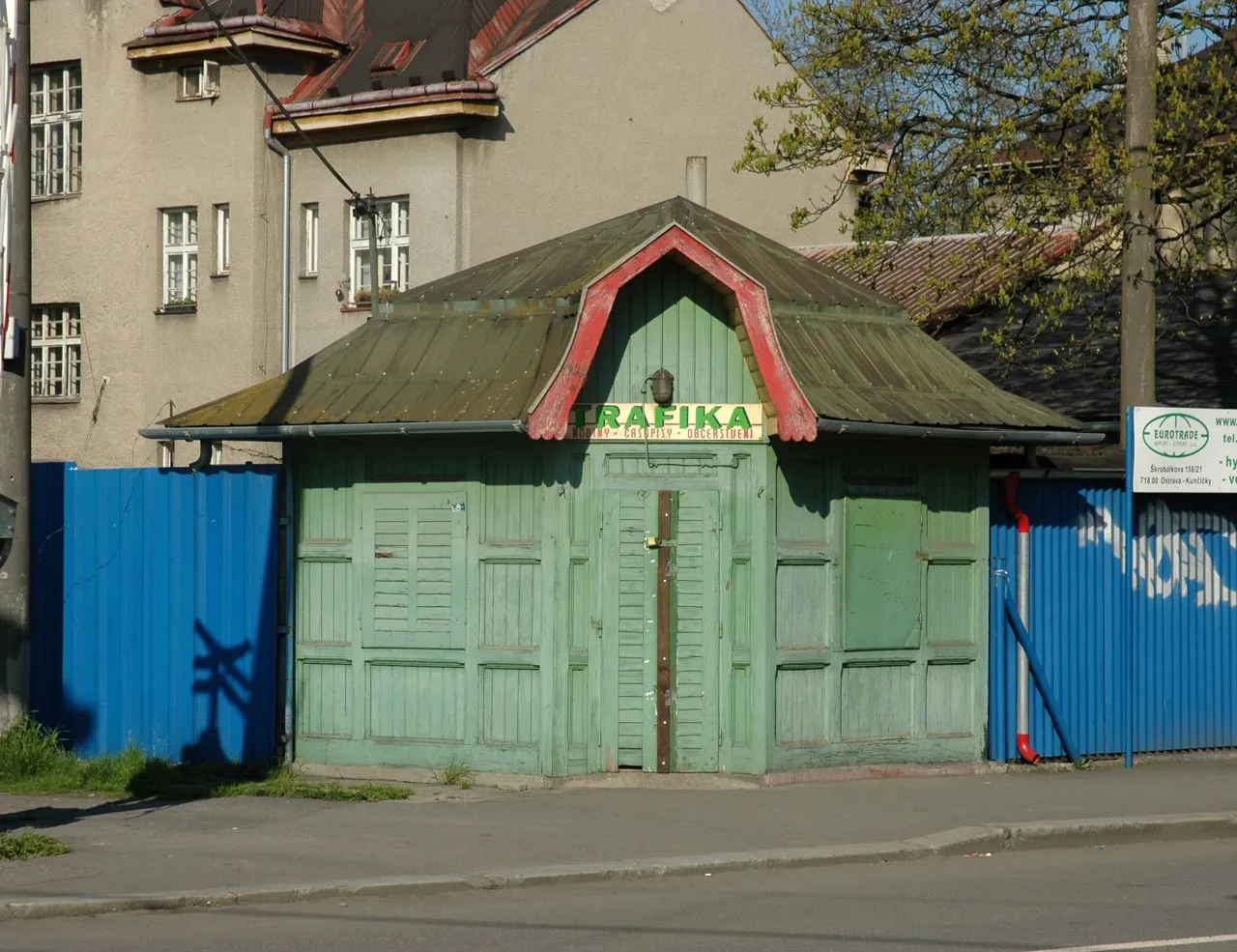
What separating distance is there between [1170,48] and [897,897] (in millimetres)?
10644

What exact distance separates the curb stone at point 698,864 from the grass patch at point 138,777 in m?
2.87

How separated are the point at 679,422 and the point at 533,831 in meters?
3.24

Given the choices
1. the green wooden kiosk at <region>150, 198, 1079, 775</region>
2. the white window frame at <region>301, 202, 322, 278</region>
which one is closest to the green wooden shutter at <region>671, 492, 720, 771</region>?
the green wooden kiosk at <region>150, 198, 1079, 775</region>

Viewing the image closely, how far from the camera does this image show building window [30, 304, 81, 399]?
99.5 ft

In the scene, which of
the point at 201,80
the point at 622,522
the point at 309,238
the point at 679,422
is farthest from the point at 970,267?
the point at 201,80

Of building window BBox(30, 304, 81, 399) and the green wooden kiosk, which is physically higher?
building window BBox(30, 304, 81, 399)

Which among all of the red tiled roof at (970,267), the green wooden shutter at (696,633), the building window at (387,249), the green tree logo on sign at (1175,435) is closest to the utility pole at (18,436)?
the green wooden shutter at (696,633)

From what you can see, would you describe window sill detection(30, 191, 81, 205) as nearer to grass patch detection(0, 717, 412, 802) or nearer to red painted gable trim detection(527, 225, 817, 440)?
grass patch detection(0, 717, 412, 802)

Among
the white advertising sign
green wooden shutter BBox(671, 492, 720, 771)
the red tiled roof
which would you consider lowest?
green wooden shutter BBox(671, 492, 720, 771)

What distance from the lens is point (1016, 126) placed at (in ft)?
57.9

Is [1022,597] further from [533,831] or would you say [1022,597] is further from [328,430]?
[328,430]

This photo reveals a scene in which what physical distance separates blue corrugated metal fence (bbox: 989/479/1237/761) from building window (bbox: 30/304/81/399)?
20.1 metres

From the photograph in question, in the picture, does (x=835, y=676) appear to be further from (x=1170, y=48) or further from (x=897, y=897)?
(x=1170, y=48)

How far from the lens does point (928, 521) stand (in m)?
13.6
